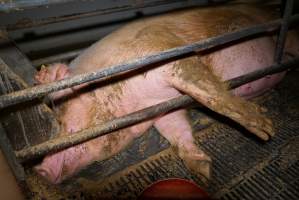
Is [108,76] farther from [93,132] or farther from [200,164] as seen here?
[200,164]

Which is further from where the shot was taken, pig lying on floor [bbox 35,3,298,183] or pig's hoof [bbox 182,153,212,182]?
pig's hoof [bbox 182,153,212,182]

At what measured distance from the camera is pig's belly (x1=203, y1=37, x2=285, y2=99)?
2.27 meters

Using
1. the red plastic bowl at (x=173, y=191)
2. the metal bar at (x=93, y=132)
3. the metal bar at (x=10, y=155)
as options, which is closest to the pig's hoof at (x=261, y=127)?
the metal bar at (x=93, y=132)

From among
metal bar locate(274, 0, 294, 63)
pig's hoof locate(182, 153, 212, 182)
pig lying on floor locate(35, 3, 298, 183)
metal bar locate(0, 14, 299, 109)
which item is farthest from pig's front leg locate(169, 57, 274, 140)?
metal bar locate(274, 0, 294, 63)

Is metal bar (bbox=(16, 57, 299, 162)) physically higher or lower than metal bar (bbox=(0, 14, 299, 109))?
lower

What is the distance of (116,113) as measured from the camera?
6.60 ft

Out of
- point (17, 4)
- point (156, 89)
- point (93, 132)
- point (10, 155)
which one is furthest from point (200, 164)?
point (17, 4)

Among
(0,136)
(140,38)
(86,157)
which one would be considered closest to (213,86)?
(140,38)

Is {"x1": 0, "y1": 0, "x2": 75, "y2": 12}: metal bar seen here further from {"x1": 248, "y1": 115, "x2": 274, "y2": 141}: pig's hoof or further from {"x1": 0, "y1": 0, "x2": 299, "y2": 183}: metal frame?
{"x1": 248, "y1": 115, "x2": 274, "y2": 141}: pig's hoof

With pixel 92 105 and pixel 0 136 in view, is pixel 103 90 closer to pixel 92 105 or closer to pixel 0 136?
pixel 92 105

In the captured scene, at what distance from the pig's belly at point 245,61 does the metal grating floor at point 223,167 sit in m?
0.29

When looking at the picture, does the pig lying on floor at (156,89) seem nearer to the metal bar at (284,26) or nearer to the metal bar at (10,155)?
the metal bar at (284,26)

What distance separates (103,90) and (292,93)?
1777 mm

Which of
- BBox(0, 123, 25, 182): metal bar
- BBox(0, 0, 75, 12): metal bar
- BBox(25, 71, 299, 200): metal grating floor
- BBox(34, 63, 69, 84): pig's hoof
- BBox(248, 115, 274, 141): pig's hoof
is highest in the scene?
BBox(0, 0, 75, 12): metal bar
